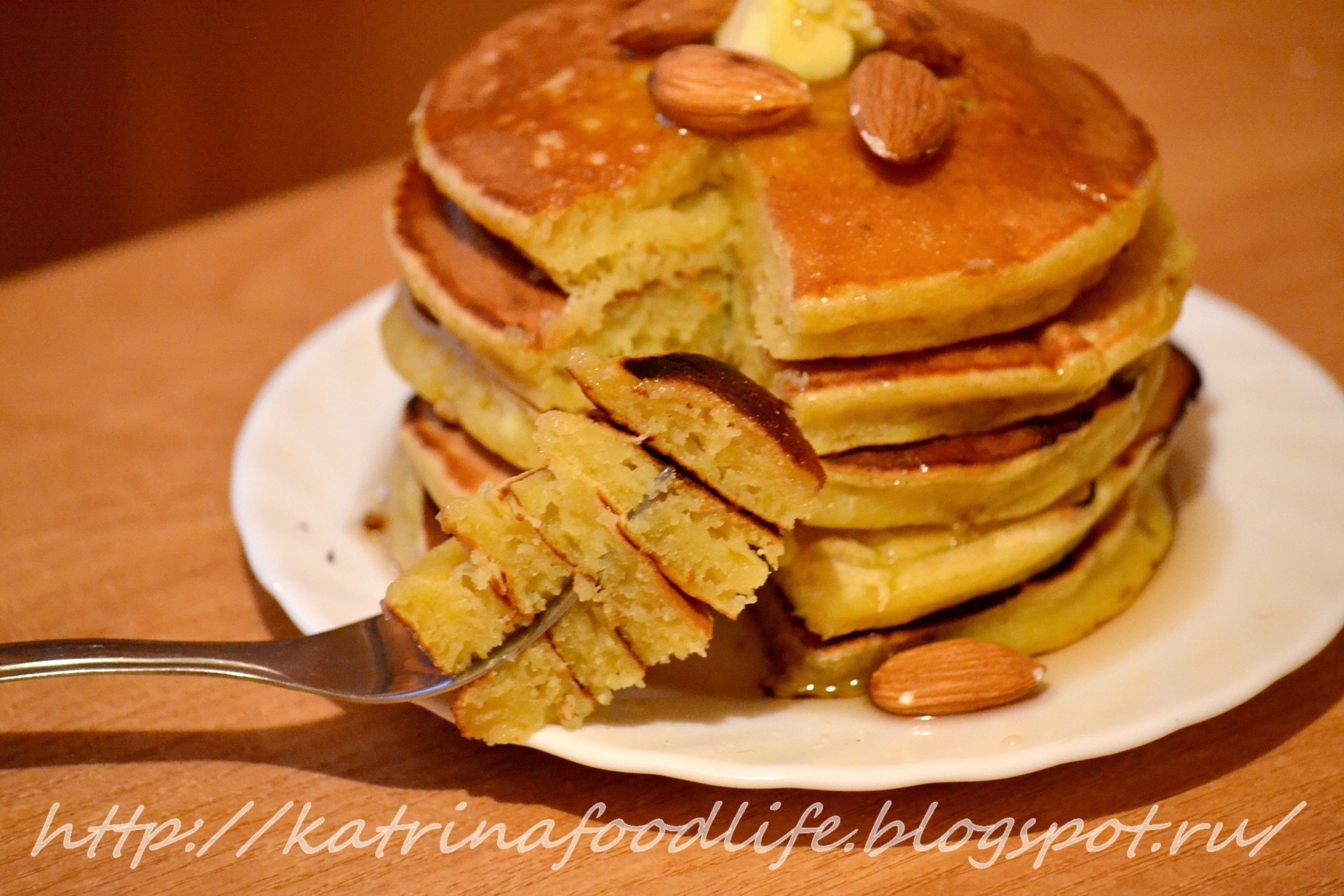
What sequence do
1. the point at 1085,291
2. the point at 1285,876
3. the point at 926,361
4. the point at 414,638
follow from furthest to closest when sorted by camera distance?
the point at 1085,291 < the point at 926,361 < the point at 414,638 < the point at 1285,876

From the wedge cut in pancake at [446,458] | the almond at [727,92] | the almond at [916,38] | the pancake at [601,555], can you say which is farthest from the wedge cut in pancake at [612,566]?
the almond at [916,38]

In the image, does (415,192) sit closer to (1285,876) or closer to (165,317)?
(165,317)

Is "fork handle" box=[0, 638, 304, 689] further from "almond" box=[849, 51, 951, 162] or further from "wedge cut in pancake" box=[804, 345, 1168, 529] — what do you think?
"almond" box=[849, 51, 951, 162]

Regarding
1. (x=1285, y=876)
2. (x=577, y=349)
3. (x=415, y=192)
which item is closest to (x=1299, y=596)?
(x=1285, y=876)

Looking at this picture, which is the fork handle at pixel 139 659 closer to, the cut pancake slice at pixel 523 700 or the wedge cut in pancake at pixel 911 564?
the cut pancake slice at pixel 523 700

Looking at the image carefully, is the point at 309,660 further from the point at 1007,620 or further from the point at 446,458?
the point at 1007,620

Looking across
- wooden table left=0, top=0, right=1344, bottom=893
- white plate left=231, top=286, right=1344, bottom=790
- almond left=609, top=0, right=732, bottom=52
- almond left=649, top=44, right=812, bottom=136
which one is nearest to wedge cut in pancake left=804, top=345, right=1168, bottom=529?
white plate left=231, top=286, right=1344, bottom=790

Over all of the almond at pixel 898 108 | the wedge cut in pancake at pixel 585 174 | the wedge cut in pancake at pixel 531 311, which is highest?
the almond at pixel 898 108
